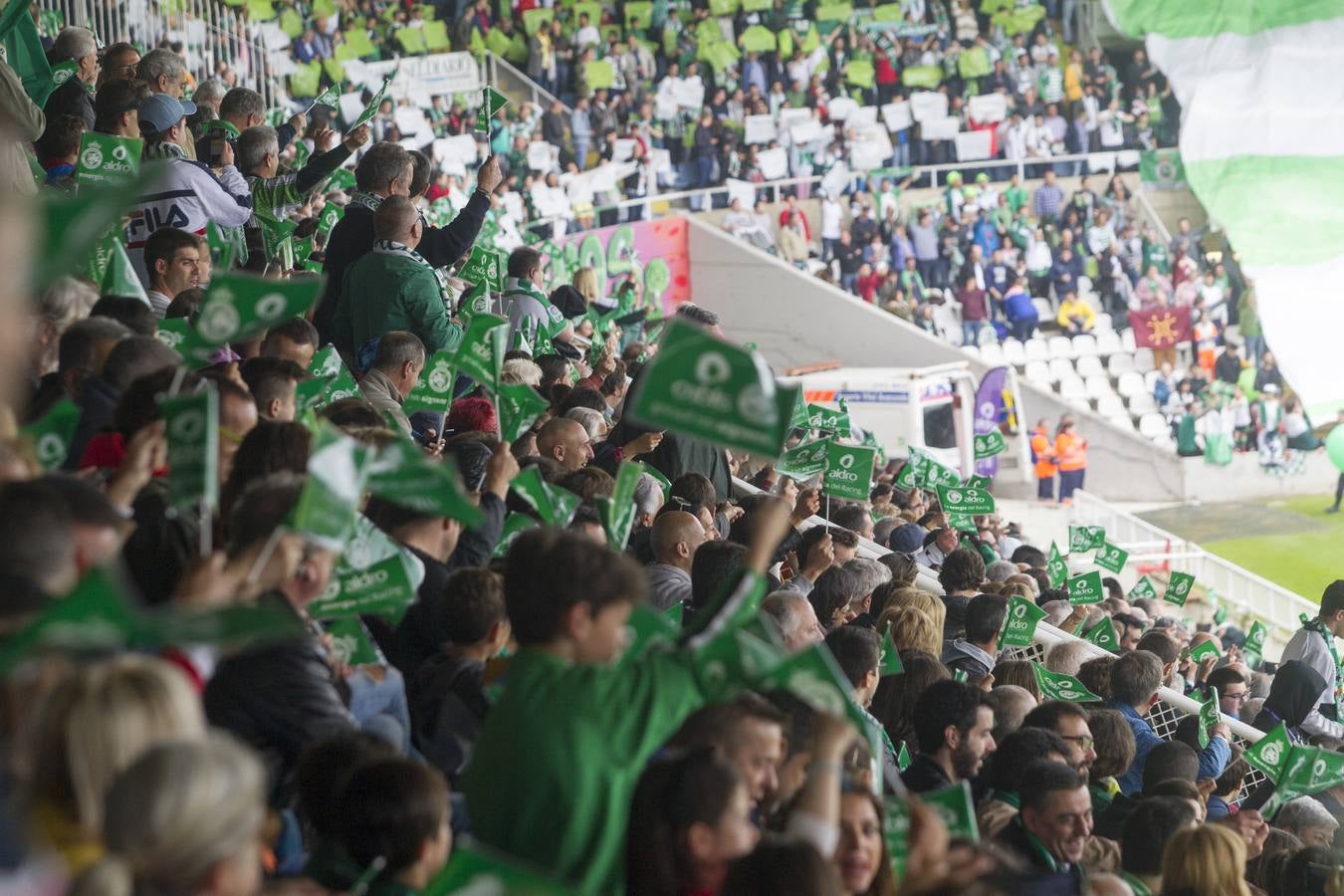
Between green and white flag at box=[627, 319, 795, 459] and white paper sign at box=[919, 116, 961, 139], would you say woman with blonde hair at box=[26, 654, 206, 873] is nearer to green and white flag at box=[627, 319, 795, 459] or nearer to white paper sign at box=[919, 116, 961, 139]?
green and white flag at box=[627, 319, 795, 459]

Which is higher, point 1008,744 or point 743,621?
point 743,621

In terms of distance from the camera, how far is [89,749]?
2.34m

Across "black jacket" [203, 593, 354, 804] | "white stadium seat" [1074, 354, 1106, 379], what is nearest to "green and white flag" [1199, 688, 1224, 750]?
"black jacket" [203, 593, 354, 804]

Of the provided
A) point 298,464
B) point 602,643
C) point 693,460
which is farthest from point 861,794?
point 693,460

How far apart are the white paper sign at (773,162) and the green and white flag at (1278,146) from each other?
5.23 m

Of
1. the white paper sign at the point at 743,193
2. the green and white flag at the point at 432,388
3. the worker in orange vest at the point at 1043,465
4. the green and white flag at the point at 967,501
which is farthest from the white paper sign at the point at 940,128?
the green and white flag at the point at 432,388

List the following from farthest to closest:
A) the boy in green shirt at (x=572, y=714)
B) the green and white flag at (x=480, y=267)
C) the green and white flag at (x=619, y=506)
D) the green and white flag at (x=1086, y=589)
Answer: the green and white flag at (x=1086, y=589) → the green and white flag at (x=480, y=267) → the green and white flag at (x=619, y=506) → the boy in green shirt at (x=572, y=714)

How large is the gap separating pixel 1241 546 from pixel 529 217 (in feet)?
29.4

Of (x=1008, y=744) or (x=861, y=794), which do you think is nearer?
(x=861, y=794)

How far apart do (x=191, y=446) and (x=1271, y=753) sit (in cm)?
442

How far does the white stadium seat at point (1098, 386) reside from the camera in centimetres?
2389

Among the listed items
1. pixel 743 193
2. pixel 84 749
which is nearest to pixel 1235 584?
pixel 743 193

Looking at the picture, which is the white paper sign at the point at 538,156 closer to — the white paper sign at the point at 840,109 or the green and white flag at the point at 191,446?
the white paper sign at the point at 840,109

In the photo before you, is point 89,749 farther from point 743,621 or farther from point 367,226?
point 367,226
